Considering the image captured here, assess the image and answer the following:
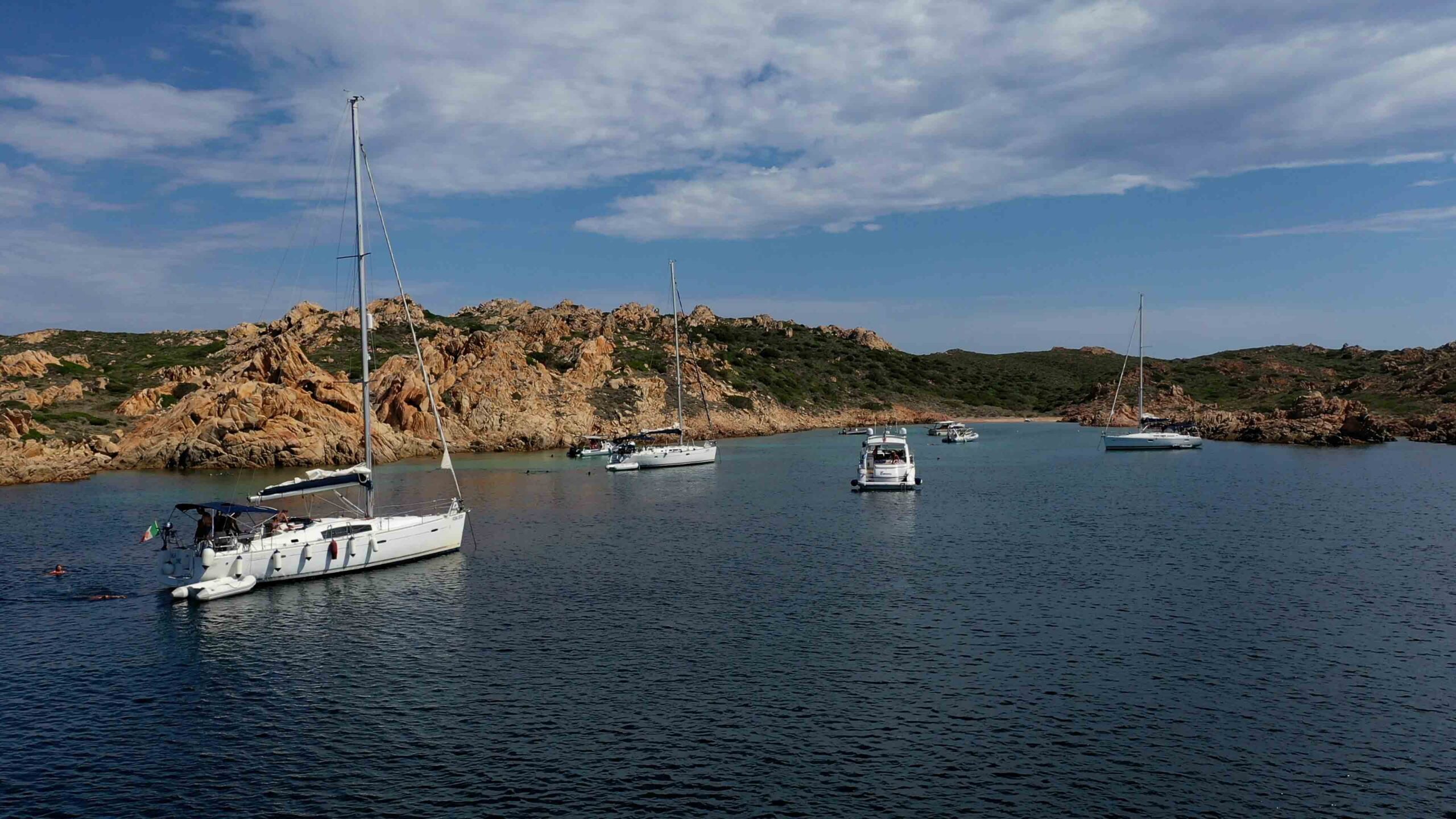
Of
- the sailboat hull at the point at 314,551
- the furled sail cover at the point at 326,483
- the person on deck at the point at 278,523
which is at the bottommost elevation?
the sailboat hull at the point at 314,551

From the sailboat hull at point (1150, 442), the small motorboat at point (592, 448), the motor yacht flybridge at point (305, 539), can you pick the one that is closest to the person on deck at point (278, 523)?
the motor yacht flybridge at point (305, 539)

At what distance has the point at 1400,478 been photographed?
79.2 metres

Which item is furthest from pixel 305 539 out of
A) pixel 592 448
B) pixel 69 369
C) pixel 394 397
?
pixel 69 369

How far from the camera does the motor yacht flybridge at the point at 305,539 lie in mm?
40438

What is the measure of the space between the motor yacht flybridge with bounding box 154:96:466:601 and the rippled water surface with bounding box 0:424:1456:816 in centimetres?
92

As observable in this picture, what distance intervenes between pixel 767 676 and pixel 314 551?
24.6 meters

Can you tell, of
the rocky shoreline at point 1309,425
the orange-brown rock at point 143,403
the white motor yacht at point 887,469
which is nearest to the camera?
the white motor yacht at point 887,469

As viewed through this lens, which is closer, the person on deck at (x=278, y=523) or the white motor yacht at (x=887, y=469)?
the person on deck at (x=278, y=523)

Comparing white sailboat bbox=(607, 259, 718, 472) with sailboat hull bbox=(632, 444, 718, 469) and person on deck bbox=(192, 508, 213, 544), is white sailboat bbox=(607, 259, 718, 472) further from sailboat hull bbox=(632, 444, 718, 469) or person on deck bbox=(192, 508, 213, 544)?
person on deck bbox=(192, 508, 213, 544)

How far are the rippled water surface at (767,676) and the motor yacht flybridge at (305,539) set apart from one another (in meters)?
0.92

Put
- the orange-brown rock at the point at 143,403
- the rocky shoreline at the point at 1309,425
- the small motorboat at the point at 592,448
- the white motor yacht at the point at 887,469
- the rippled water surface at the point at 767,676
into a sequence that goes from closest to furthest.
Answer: the rippled water surface at the point at 767,676
the white motor yacht at the point at 887,469
the small motorboat at the point at 592,448
the orange-brown rock at the point at 143,403
the rocky shoreline at the point at 1309,425

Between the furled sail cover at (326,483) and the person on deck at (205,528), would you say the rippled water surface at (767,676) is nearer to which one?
the person on deck at (205,528)

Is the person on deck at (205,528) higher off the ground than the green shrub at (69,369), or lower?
lower

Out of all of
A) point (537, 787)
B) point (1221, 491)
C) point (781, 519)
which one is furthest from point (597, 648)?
point (1221, 491)
